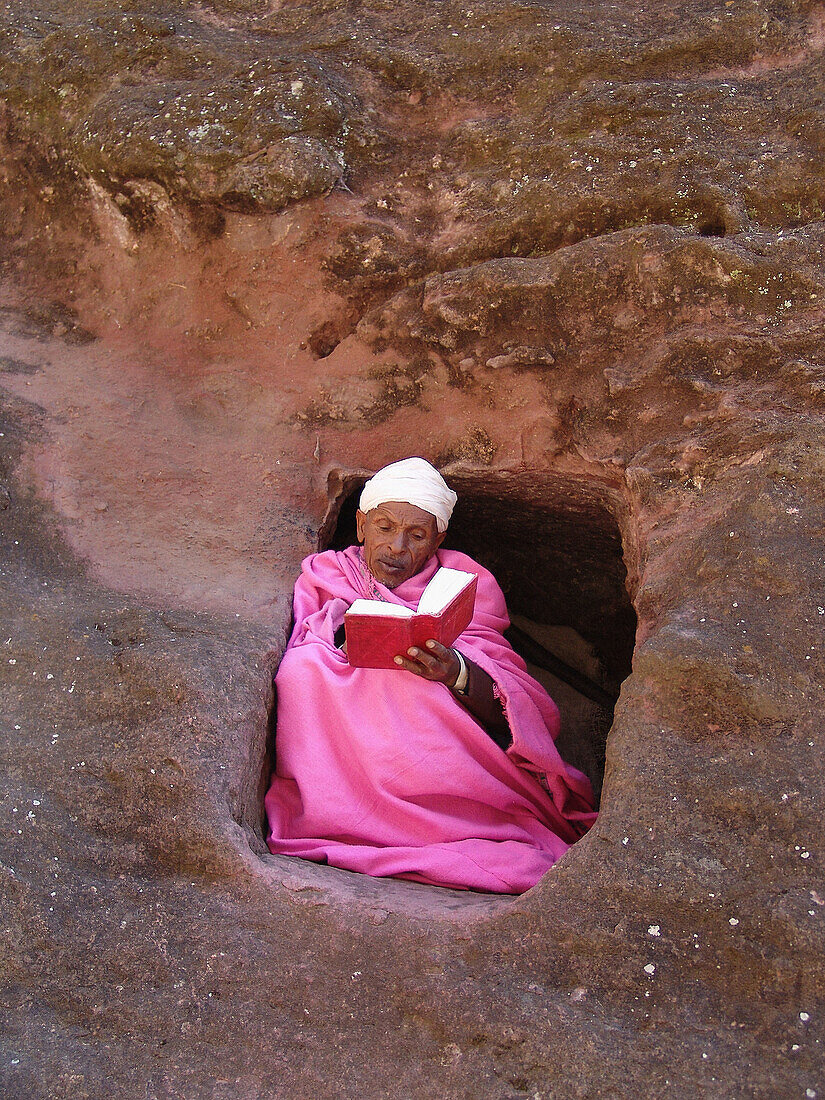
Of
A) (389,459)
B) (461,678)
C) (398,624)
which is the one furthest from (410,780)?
(389,459)

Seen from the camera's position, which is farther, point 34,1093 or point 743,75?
point 743,75

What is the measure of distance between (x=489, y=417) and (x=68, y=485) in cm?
148

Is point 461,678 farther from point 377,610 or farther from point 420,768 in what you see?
point 377,610

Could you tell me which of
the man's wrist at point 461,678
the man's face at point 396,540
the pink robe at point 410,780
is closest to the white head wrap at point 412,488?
the man's face at point 396,540

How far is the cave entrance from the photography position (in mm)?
3445

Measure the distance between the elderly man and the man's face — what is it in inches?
12.1

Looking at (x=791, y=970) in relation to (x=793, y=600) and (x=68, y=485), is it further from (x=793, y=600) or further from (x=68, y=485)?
(x=68, y=485)

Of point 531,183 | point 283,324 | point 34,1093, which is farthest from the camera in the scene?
point 283,324

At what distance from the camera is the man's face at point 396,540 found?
128 inches

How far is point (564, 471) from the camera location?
3180 millimetres

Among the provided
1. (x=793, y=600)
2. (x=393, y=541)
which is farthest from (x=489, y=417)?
(x=793, y=600)

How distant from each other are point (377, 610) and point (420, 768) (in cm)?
49

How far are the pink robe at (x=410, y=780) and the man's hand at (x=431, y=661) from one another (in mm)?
112

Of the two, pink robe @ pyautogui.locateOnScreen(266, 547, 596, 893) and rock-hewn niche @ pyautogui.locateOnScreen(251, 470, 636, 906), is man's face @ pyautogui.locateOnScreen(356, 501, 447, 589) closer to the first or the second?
rock-hewn niche @ pyautogui.locateOnScreen(251, 470, 636, 906)
